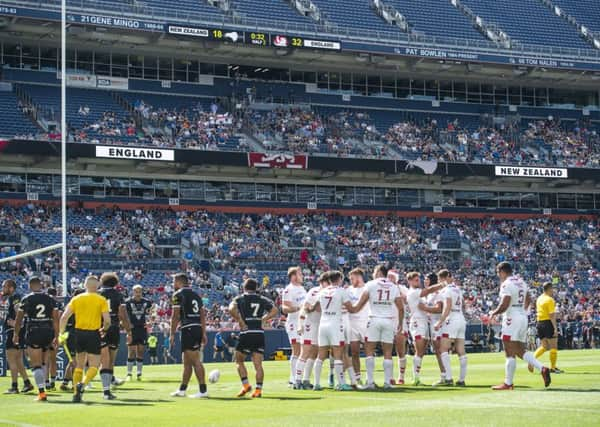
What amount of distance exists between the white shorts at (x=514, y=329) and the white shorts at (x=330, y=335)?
3.05 m

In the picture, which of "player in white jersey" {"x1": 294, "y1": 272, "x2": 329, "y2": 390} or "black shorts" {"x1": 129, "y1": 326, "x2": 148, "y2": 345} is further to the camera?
"black shorts" {"x1": 129, "y1": 326, "x2": 148, "y2": 345}

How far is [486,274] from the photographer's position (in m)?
54.6

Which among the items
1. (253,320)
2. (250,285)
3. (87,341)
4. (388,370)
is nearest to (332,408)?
(253,320)

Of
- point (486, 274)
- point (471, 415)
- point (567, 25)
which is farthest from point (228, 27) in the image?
point (471, 415)

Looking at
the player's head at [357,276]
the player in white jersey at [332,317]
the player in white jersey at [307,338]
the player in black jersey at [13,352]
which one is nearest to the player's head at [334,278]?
the player in white jersey at [332,317]

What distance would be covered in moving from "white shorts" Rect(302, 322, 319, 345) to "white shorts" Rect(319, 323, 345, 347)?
48 cm

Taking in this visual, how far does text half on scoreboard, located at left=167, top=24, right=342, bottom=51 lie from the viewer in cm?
5288

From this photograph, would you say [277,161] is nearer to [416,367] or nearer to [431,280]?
[431,280]

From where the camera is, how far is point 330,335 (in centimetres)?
1972

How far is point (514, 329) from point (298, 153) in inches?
1436

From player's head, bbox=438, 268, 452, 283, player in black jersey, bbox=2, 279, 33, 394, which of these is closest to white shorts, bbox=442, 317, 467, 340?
player's head, bbox=438, 268, 452, 283

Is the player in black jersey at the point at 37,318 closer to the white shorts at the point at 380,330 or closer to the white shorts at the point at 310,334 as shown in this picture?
the white shorts at the point at 310,334

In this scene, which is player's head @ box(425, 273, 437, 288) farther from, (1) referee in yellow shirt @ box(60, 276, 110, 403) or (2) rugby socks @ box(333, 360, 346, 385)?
(1) referee in yellow shirt @ box(60, 276, 110, 403)

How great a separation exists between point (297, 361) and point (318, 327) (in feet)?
4.41
